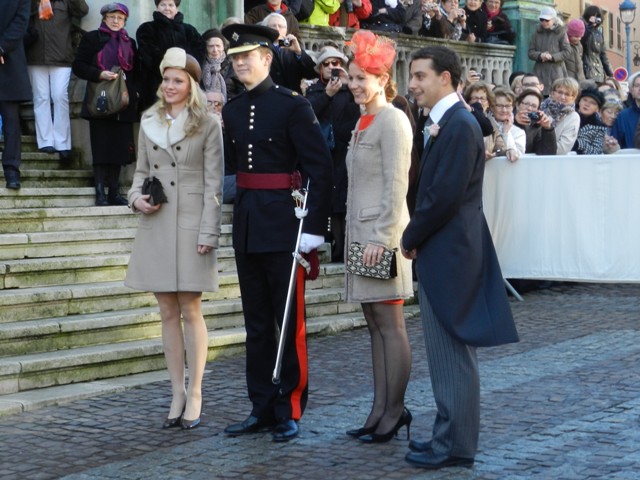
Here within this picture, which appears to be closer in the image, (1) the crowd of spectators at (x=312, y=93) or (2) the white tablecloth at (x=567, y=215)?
(1) the crowd of spectators at (x=312, y=93)

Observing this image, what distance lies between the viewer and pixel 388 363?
712cm

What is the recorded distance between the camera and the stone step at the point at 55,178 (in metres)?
11.9

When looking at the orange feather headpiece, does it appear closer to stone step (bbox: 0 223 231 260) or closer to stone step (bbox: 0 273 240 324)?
stone step (bbox: 0 273 240 324)

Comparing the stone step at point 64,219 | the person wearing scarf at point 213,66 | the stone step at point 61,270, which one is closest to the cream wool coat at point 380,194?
the stone step at point 61,270

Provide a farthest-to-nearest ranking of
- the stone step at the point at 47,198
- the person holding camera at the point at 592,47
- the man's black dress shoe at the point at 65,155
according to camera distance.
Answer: the person holding camera at the point at 592,47, the man's black dress shoe at the point at 65,155, the stone step at the point at 47,198

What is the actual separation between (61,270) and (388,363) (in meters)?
3.68

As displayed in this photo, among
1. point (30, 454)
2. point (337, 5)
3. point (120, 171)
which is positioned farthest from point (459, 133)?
point (337, 5)

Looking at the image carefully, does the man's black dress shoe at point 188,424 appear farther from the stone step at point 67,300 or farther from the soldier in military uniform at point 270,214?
the stone step at point 67,300

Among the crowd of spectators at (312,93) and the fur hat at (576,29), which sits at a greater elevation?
the fur hat at (576,29)

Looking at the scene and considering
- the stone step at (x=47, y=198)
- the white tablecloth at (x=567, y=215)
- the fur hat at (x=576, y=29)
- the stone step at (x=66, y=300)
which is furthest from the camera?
the fur hat at (x=576, y=29)

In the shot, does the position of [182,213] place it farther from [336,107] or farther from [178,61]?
[336,107]

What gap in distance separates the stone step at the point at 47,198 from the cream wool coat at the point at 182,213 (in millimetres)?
3743

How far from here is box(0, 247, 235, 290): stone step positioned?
9734 millimetres

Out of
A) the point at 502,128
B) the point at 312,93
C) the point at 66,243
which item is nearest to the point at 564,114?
the point at 502,128
